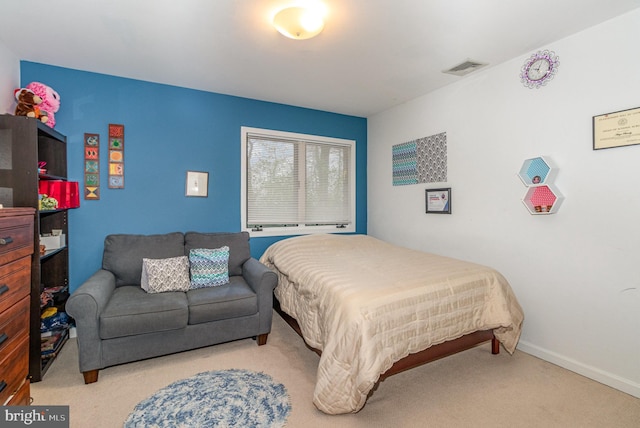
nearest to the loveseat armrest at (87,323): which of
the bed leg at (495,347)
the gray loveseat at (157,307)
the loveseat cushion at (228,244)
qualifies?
the gray loveseat at (157,307)

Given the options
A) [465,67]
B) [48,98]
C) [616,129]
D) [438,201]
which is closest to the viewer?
[616,129]

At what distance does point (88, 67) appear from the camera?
2.90 m

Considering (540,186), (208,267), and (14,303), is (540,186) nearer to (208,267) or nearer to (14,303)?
(208,267)

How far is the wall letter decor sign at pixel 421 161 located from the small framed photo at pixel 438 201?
0.42 ft

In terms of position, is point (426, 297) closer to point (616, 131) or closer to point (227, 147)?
point (616, 131)

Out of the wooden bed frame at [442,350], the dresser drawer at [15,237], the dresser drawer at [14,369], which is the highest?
the dresser drawer at [15,237]

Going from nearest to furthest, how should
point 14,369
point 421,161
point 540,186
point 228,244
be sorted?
point 14,369
point 540,186
point 228,244
point 421,161

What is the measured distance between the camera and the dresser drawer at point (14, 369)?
1.40m

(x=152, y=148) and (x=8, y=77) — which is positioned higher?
(x=8, y=77)

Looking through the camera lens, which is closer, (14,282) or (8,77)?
(14,282)

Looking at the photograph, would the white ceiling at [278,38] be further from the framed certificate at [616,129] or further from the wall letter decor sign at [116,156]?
the framed certificate at [616,129]

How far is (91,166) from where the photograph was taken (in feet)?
9.91

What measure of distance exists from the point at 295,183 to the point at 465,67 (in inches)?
88.9

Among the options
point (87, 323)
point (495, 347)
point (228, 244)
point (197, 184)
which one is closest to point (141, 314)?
point (87, 323)
